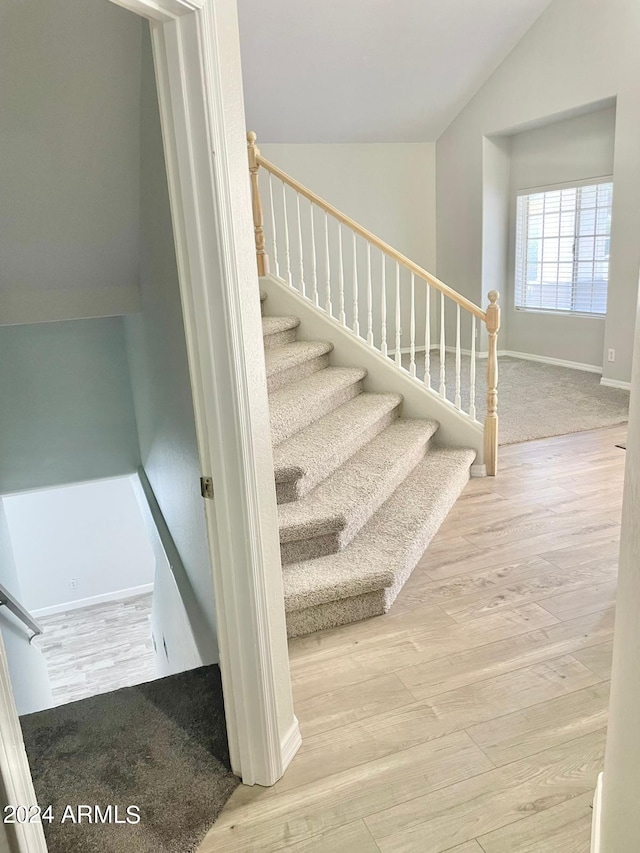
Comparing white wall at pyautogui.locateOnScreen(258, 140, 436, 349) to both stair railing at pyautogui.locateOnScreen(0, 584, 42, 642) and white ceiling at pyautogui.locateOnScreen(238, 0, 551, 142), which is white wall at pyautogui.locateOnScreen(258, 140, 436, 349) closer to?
white ceiling at pyautogui.locateOnScreen(238, 0, 551, 142)

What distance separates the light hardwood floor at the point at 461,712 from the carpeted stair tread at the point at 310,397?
975 mm

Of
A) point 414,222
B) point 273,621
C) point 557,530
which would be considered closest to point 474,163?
point 414,222

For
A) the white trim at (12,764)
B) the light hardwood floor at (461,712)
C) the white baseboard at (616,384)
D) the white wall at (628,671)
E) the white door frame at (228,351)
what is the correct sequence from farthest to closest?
1. the white baseboard at (616,384)
2. the light hardwood floor at (461,712)
3. the white door frame at (228,351)
4. the white wall at (628,671)
5. the white trim at (12,764)

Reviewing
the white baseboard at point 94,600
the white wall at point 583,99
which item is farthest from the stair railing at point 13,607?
the white wall at point 583,99

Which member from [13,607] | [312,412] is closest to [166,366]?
[312,412]

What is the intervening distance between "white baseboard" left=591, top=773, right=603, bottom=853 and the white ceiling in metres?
5.05

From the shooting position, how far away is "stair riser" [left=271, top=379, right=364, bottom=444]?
3.09m

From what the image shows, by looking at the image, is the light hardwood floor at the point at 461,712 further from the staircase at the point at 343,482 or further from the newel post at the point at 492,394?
the newel post at the point at 492,394

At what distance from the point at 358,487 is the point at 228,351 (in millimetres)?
1656

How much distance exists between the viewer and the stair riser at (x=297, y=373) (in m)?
3.61

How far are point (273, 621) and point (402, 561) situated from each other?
1.05 metres

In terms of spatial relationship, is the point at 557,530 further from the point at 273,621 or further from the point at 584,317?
the point at 584,317

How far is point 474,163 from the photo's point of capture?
6.55 m

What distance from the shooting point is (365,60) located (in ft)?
17.7
